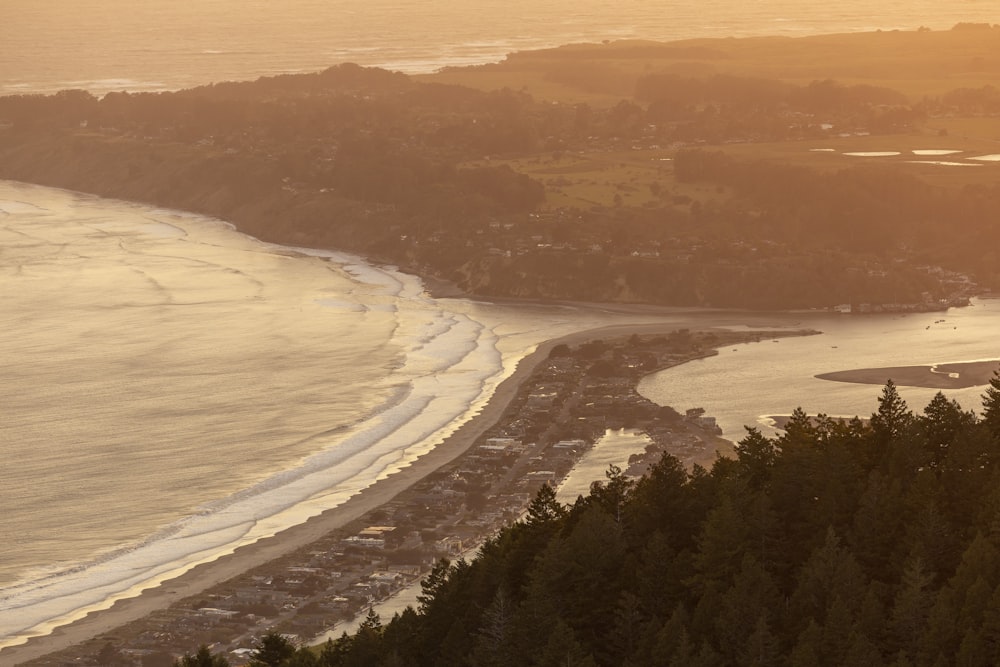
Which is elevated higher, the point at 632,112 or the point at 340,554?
the point at 632,112

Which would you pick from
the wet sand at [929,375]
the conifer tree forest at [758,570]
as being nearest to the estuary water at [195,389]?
the conifer tree forest at [758,570]

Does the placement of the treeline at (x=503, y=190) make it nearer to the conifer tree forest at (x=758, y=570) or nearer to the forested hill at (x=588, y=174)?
the forested hill at (x=588, y=174)

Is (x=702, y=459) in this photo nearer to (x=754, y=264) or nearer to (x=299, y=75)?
(x=754, y=264)

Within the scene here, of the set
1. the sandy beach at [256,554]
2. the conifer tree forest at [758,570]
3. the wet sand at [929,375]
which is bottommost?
the sandy beach at [256,554]

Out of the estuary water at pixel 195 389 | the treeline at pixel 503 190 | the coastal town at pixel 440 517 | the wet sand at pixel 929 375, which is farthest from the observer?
the treeline at pixel 503 190

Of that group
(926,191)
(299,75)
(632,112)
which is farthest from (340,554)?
(299,75)

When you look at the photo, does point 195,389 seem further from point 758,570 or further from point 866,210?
point 866,210
